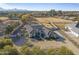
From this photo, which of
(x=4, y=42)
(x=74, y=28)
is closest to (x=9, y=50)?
(x=4, y=42)

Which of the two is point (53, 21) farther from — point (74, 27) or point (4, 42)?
point (4, 42)

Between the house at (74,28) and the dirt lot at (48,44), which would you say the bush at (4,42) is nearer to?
the dirt lot at (48,44)

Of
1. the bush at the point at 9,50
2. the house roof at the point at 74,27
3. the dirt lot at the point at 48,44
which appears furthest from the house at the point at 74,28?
the bush at the point at 9,50

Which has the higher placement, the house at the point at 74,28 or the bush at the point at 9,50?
the house at the point at 74,28

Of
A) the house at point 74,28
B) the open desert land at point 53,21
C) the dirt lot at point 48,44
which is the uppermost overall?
the open desert land at point 53,21

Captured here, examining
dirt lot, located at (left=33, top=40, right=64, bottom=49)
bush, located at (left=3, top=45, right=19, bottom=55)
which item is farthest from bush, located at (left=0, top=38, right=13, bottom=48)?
dirt lot, located at (left=33, top=40, right=64, bottom=49)

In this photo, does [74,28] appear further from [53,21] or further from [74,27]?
[53,21]

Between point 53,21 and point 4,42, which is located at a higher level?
point 53,21

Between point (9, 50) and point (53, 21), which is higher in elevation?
point (53, 21)

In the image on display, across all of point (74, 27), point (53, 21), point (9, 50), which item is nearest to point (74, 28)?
point (74, 27)

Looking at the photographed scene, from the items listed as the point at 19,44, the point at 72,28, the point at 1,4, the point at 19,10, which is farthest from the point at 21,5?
the point at 72,28

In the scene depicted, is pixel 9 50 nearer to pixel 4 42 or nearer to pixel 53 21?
pixel 4 42
